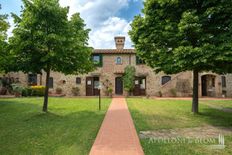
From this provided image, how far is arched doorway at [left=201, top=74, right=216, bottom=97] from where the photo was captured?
25758mm

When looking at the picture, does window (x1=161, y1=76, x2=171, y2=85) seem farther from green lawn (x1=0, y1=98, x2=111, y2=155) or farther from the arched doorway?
green lawn (x1=0, y1=98, x2=111, y2=155)

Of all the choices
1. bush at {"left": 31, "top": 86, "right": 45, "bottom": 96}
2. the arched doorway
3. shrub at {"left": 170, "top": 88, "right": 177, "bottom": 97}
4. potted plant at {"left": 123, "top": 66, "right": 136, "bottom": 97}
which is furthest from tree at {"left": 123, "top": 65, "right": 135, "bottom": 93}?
bush at {"left": 31, "top": 86, "right": 45, "bottom": 96}

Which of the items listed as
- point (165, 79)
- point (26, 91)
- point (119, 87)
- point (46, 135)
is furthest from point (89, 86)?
point (46, 135)

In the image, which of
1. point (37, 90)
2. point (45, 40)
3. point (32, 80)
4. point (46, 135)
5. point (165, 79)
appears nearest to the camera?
point (46, 135)

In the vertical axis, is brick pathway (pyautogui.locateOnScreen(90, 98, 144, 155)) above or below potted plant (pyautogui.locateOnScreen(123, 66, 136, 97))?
below

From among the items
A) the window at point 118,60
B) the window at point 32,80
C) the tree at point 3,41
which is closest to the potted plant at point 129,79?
the window at point 118,60

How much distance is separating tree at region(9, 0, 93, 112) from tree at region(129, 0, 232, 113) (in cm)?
332

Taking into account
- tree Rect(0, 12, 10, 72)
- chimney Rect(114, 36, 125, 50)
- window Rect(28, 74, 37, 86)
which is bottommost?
window Rect(28, 74, 37, 86)

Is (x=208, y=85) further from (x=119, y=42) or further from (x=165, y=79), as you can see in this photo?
(x=119, y=42)

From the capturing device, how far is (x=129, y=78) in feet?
81.3

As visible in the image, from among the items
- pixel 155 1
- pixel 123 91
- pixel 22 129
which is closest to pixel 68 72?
pixel 22 129

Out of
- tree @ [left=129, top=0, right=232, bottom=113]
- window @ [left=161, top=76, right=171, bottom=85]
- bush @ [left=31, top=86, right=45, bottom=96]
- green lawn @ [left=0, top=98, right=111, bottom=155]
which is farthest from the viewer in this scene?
window @ [left=161, top=76, right=171, bottom=85]

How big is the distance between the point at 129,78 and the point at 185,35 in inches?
597

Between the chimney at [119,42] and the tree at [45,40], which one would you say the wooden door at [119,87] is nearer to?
the chimney at [119,42]
